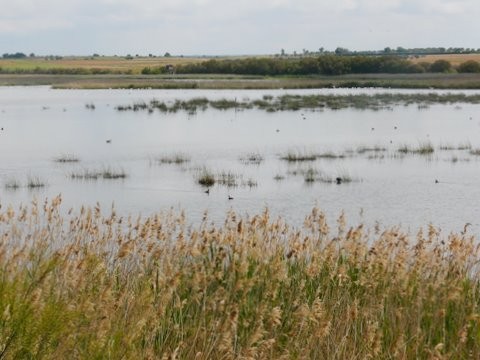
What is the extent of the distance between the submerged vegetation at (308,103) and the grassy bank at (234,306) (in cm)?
5367

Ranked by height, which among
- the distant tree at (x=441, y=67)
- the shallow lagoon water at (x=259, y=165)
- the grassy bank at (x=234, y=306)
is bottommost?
the distant tree at (x=441, y=67)

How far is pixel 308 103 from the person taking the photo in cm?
7000

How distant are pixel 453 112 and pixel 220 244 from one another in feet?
182

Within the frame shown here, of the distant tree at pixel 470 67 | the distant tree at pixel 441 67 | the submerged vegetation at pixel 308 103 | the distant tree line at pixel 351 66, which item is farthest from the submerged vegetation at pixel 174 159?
the distant tree at pixel 441 67

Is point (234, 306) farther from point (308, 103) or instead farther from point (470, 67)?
point (470, 67)

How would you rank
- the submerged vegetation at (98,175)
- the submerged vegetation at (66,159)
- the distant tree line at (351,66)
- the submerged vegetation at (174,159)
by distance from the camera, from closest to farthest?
the submerged vegetation at (98,175) → the submerged vegetation at (174,159) → the submerged vegetation at (66,159) → the distant tree line at (351,66)

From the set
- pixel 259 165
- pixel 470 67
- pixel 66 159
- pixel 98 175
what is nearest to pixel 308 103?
pixel 259 165

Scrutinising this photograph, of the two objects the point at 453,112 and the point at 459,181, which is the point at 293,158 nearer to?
the point at 459,181

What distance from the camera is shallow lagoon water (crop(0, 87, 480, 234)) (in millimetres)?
24031

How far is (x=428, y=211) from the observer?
76.7 feet

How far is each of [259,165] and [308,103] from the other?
36.9 metres

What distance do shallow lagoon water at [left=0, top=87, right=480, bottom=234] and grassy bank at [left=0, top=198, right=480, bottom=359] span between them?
3.35 meters

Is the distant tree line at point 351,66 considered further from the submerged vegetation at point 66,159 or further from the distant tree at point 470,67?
the submerged vegetation at point 66,159

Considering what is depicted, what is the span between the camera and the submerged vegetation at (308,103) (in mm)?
66188
